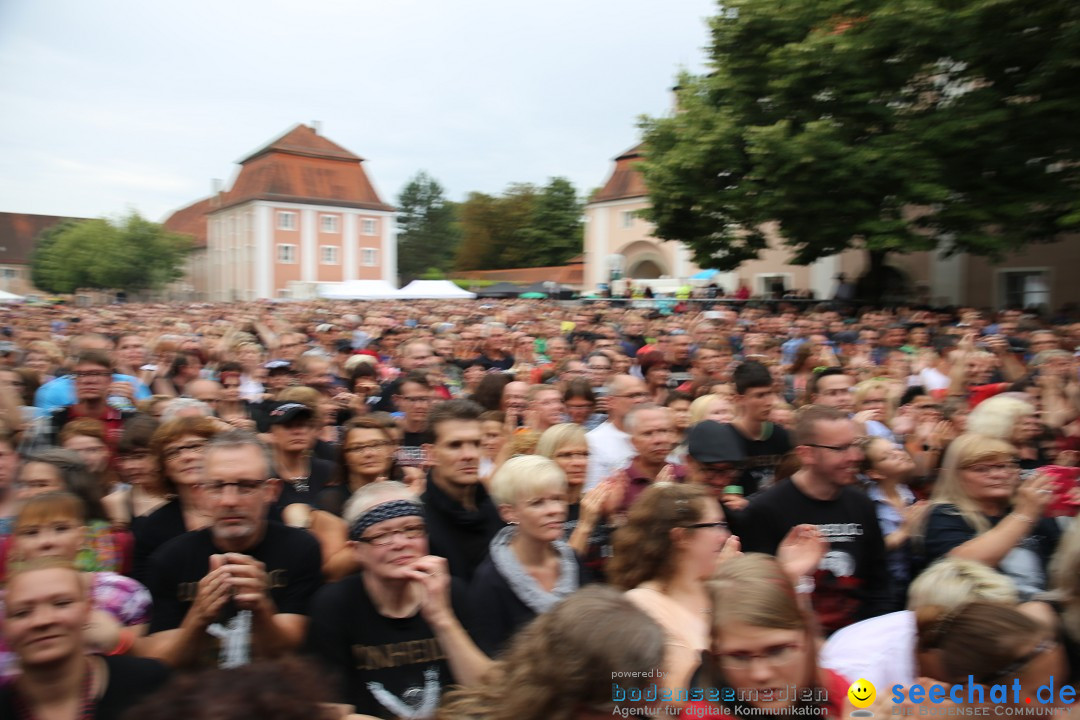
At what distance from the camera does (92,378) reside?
540 cm

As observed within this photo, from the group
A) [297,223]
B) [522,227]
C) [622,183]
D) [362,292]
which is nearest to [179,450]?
[362,292]

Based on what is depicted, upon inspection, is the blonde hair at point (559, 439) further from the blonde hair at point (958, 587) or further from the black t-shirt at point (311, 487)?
the blonde hair at point (958, 587)

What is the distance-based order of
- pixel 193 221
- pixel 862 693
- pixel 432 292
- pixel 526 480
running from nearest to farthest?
1. pixel 862 693
2. pixel 526 480
3. pixel 432 292
4. pixel 193 221

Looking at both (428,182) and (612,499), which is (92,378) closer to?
(612,499)

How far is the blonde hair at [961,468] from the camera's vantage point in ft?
11.2

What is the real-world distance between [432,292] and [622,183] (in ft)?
60.1

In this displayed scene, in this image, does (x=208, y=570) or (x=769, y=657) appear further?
(x=208, y=570)

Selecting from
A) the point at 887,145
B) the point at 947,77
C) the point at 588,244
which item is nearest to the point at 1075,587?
the point at 887,145

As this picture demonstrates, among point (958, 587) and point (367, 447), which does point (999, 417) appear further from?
point (367, 447)

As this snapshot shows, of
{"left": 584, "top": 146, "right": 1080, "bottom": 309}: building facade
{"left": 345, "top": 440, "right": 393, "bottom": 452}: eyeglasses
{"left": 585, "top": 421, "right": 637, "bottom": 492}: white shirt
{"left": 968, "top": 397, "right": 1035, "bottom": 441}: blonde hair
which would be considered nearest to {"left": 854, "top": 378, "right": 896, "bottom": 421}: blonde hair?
{"left": 968, "top": 397, "right": 1035, "bottom": 441}: blonde hair

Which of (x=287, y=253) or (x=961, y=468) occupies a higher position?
(x=287, y=253)

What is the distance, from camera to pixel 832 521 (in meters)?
3.46

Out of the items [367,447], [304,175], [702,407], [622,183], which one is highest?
[304,175]

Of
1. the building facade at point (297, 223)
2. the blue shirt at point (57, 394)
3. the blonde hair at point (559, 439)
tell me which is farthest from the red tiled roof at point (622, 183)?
the blonde hair at point (559, 439)
